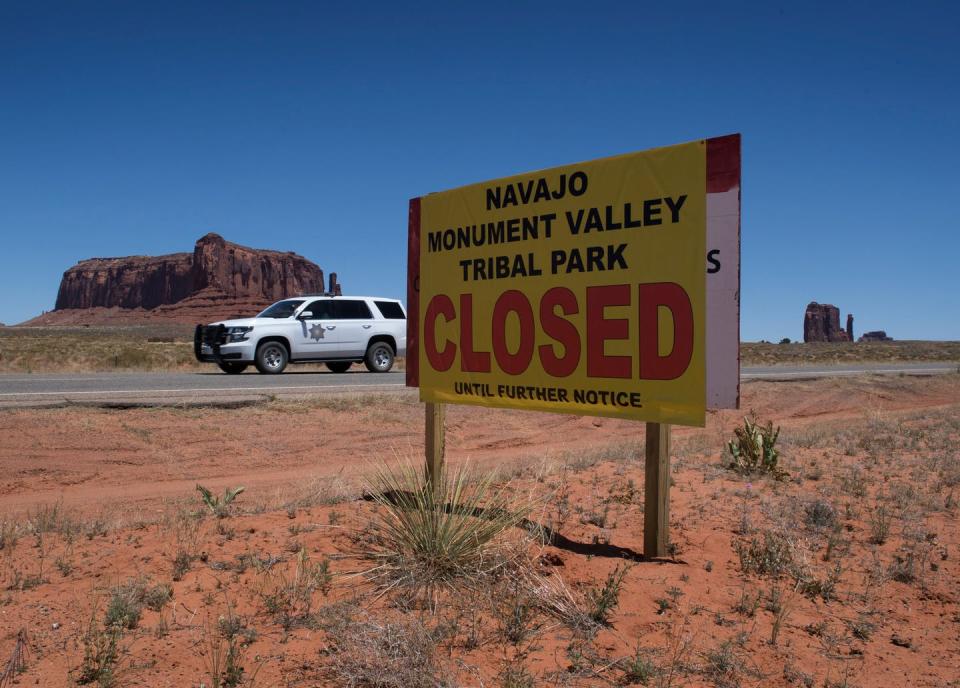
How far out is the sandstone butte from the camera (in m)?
134

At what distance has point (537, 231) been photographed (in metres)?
5.39

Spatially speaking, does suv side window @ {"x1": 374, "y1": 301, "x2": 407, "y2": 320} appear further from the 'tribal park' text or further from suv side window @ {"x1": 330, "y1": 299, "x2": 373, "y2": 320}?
the 'tribal park' text

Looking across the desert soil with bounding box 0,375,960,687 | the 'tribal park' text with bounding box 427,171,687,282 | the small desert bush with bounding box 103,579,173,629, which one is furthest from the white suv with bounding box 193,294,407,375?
the small desert bush with bounding box 103,579,173,629

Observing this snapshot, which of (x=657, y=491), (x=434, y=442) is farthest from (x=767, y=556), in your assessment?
(x=434, y=442)

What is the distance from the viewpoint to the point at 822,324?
186 metres

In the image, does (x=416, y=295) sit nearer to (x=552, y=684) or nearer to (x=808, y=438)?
(x=552, y=684)

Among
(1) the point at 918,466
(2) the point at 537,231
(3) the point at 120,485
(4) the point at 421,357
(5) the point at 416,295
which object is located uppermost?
(2) the point at 537,231

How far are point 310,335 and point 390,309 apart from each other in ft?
8.05

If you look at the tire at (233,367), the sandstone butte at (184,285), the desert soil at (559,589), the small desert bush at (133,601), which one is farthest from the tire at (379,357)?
the sandstone butte at (184,285)

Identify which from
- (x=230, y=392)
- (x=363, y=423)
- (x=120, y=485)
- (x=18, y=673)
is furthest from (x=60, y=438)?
(x=18, y=673)

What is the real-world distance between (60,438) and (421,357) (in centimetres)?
679

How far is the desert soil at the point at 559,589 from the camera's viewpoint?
3443mm

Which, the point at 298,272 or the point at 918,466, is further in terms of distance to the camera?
the point at 298,272

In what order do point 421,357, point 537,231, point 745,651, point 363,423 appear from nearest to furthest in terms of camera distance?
point 745,651
point 537,231
point 421,357
point 363,423
